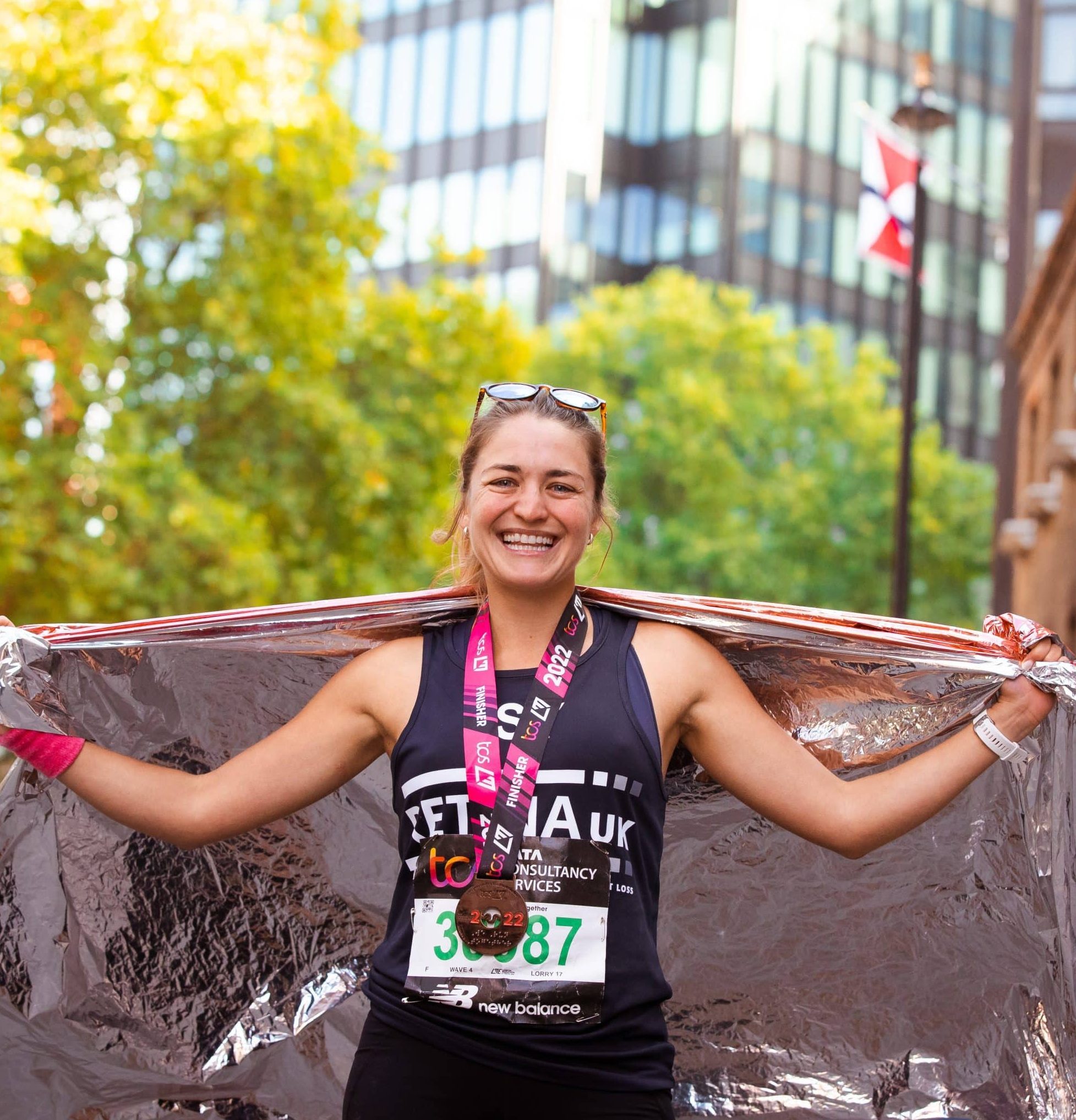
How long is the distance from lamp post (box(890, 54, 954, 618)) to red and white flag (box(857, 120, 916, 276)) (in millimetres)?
644

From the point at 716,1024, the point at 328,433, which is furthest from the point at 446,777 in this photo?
the point at 328,433

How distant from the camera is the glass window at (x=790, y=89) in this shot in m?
53.4

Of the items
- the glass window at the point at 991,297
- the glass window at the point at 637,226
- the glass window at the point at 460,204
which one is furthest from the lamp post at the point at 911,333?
the glass window at the point at 991,297

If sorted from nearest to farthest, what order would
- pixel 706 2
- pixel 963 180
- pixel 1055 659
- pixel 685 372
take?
pixel 1055 659
pixel 685 372
pixel 963 180
pixel 706 2

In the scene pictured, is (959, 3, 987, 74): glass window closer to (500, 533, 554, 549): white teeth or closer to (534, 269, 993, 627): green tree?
(534, 269, 993, 627): green tree

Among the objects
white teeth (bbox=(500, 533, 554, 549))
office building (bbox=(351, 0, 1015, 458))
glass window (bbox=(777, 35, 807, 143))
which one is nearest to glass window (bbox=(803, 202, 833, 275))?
office building (bbox=(351, 0, 1015, 458))

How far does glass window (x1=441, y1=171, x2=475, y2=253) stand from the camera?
5509cm

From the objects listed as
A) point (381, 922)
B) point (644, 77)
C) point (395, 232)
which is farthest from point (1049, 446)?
point (644, 77)

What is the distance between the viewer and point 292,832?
4129mm

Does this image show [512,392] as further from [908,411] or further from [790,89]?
[790,89]

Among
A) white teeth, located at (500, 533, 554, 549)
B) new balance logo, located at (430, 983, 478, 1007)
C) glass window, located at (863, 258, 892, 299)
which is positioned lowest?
new balance logo, located at (430, 983, 478, 1007)

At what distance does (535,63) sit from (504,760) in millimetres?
53707

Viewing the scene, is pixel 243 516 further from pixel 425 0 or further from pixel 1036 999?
pixel 425 0

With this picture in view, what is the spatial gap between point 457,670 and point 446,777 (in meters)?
0.23
